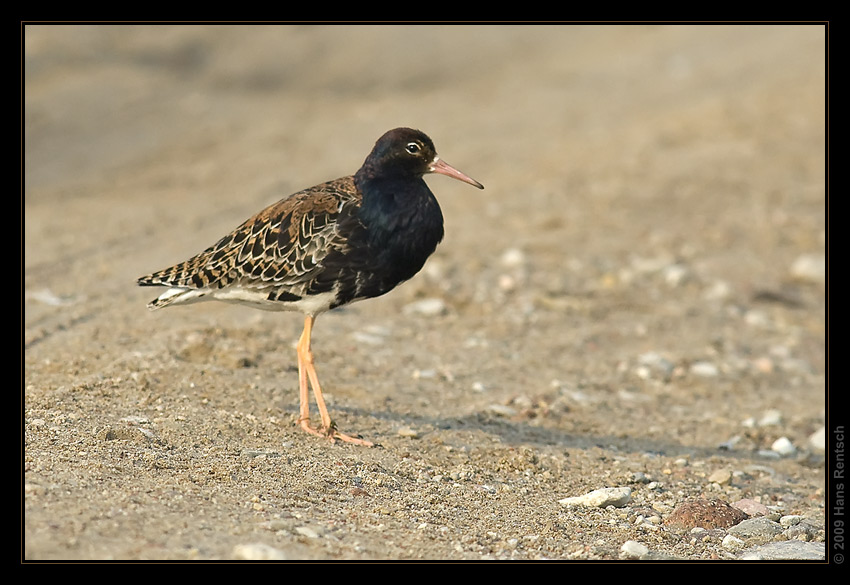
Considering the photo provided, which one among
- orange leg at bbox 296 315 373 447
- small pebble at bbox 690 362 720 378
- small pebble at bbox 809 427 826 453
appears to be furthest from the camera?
small pebble at bbox 690 362 720 378

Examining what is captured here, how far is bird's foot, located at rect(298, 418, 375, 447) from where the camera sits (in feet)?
24.0

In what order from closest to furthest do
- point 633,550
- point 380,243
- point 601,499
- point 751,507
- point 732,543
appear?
point 633,550
point 732,543
point 601,499
point 751,507
point 380,243

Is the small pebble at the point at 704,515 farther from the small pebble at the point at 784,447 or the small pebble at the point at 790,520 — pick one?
the small pebble at the point at 784,447

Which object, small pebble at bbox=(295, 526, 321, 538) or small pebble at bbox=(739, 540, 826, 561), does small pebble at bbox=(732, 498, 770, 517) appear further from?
small pebble at bbox=(295, 526, 321, 538)

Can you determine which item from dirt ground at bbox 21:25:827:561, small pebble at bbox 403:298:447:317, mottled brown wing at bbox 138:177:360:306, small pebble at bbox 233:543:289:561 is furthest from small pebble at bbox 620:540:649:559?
small pebble at bbox 403:298:447:317

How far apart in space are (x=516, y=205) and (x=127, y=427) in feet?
26.8

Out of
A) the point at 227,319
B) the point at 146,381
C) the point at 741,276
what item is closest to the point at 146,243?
the point at 227,319

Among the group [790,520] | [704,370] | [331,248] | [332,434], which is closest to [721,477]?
[790,520]

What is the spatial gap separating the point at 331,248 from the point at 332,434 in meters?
1.28

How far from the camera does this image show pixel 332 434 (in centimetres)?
735

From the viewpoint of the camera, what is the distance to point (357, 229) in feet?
23.9

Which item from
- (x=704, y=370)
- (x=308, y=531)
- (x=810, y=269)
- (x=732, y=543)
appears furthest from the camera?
(x=810, y=269)

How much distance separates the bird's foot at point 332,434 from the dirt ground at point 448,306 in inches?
4.1

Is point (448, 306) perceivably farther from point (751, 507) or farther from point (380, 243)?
point (751, 507)
